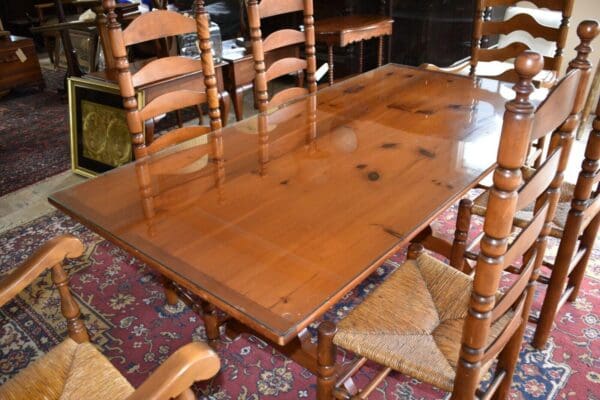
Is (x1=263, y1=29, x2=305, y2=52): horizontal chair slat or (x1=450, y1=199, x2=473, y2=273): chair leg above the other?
(x1=263, y1=29, x2=305, y2=52): horizontal chair slat

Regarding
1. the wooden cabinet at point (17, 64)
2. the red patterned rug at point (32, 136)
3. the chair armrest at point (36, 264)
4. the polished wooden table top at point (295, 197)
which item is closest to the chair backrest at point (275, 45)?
the polished wooden table top at point (295, 197)

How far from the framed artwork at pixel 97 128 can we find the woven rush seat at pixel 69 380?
1879 mm

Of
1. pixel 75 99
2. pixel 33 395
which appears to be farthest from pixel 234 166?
pixel 75 99

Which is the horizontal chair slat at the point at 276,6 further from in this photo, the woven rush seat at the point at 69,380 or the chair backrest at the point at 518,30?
the woven rush seat at the point at 69,380

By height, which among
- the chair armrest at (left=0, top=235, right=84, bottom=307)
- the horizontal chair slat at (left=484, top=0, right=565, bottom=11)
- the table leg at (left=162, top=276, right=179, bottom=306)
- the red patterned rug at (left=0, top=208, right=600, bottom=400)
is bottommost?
the red patterned rug at (left=0, top=208, right=600, bottom=400)

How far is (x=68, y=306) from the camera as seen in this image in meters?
1.22

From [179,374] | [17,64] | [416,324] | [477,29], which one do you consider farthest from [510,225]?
[17,64]

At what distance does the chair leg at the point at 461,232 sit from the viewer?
5.57ft

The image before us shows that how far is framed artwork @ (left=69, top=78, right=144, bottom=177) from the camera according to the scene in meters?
2.95

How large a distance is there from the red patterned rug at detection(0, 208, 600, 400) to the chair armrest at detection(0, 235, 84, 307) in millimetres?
743

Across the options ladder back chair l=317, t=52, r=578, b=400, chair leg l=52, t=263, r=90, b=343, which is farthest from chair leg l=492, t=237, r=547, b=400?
chair leg l=52, t=263, r=90, b=343

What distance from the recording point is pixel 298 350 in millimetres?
1548

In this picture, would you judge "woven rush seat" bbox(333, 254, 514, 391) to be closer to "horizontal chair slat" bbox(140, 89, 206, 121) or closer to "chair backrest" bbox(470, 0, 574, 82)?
"horizontal chair slat" bbox(140, 89, 206, 121)

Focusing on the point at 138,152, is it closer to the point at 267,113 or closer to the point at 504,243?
the point at 267,113
